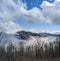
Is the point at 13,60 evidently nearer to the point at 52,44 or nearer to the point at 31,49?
the point at 31,49

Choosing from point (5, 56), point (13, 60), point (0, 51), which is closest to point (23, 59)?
point (13, 60)

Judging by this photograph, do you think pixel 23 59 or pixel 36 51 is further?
pixel 36 51

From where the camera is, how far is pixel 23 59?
9055 millimetres

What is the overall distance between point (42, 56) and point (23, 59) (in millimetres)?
2590

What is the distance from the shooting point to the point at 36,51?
11930 mm

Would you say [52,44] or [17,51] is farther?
[52,44]

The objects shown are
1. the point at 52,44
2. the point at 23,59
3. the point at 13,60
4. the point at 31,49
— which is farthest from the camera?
the point at 52,44

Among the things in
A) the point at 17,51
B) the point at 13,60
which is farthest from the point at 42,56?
the point at 13,60

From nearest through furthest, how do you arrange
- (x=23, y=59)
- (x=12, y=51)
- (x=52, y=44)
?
(x=23, y=59)
(x=12, y=51)
(x=52, y=44)

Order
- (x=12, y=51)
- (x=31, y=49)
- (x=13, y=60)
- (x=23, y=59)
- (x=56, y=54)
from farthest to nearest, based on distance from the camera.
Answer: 1. (x=56, y=54)
2. (x=31, y=49)
3. (x=12, y=51)
4. (x=13, y=60)
5. (x=23, y=59)

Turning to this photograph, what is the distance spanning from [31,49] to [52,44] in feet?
8.44

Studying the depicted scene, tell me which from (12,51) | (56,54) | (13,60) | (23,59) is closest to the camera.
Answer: (23,59)

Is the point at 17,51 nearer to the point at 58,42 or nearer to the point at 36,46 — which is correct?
the point at 36,46

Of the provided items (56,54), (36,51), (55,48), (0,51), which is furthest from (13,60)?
(55,48)
